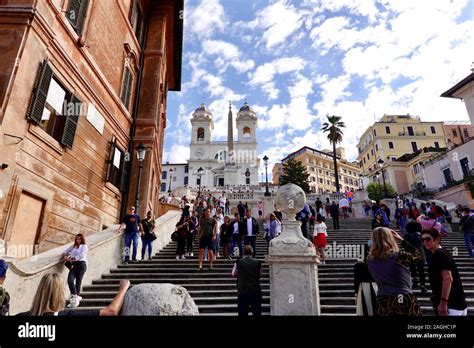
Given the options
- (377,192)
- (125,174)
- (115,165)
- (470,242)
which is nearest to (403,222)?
(470,242)

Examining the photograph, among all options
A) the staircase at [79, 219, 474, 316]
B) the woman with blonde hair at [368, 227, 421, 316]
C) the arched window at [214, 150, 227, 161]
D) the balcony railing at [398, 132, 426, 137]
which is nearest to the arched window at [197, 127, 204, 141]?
the arched window at [214, 150, 227, 161]

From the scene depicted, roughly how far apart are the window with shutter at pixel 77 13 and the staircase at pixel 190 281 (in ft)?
27.7

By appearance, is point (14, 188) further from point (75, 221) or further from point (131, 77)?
point (131, 77)

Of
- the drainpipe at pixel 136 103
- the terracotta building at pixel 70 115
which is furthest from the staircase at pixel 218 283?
the drainpipe at pixel 136 103

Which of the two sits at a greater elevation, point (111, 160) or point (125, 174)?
point (111, 160)

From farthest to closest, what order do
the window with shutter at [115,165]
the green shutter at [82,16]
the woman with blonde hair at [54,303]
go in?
the window with shutter at [115,165] → the green shutter at [82,16] → the woman with blonde hair at [54,303]

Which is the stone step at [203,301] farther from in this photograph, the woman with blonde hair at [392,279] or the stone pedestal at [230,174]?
the stone pedestal at [230,174]

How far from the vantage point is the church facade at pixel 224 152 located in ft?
247

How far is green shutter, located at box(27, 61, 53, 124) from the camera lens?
24.2 ft

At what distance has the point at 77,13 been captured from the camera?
1005 cm

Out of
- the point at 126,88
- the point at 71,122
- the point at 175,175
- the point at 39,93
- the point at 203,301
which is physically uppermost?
the point at 175,175

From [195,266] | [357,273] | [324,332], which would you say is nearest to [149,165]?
[195,266]

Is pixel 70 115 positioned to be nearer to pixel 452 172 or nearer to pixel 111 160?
pixel 111 160

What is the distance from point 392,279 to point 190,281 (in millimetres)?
5902
